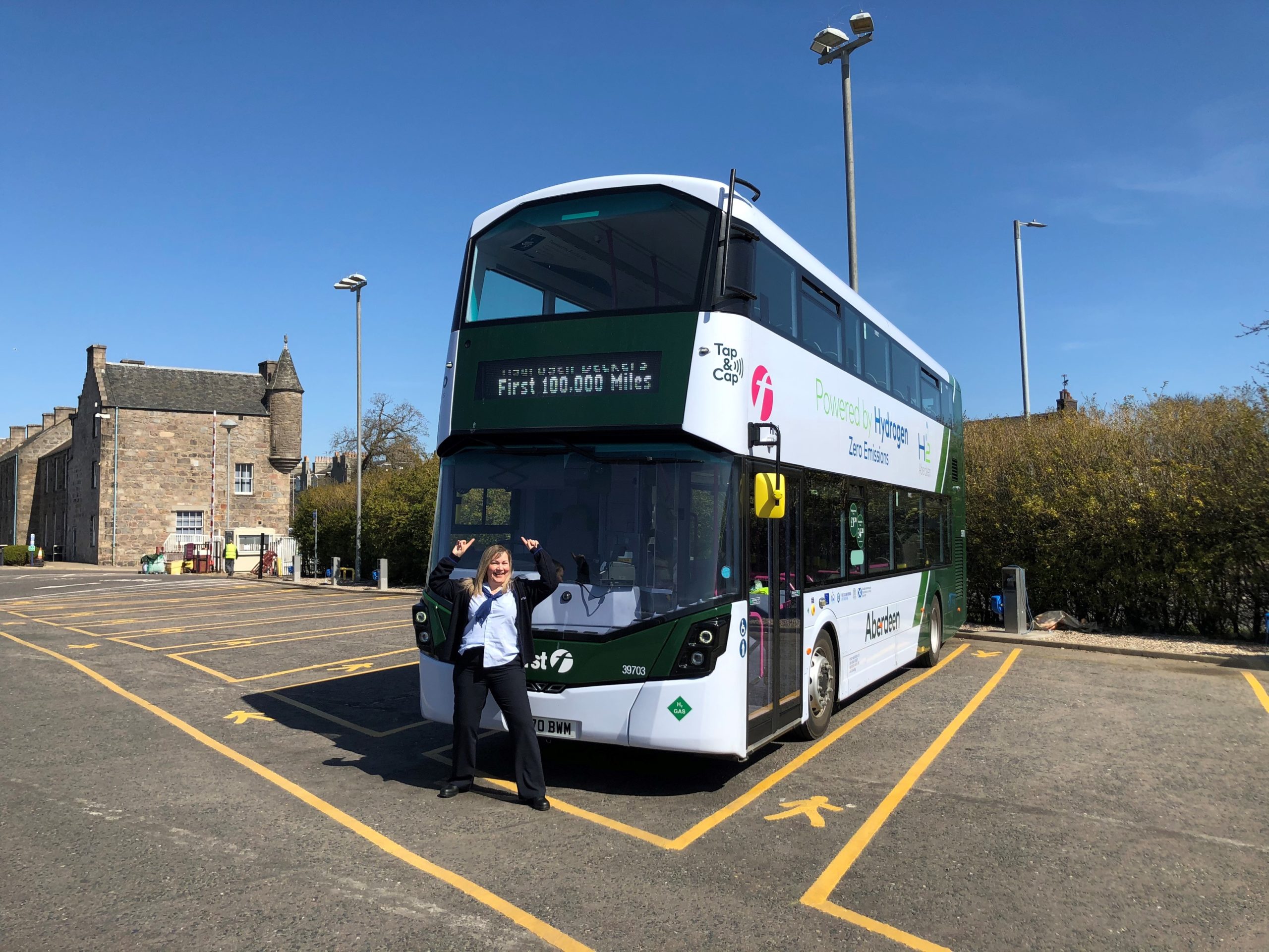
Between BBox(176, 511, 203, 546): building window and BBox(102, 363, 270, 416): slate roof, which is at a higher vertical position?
BBox(102, 363, 270, 416): slate roof

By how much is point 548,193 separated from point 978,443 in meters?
14.2

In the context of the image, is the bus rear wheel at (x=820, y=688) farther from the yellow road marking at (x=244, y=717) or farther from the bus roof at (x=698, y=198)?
the yellow road marking at (x=244, y=717)

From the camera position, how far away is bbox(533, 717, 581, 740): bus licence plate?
6.13 meters

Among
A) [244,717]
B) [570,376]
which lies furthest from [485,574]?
[244,717]

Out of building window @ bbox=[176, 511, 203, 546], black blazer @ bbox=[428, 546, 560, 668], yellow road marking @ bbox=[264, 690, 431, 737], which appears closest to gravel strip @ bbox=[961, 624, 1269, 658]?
yellow road marking @ bbox=[264, 690, 431, 737]

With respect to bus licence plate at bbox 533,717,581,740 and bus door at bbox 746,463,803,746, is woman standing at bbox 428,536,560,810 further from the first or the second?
bus door at bbox 746,463,803,746

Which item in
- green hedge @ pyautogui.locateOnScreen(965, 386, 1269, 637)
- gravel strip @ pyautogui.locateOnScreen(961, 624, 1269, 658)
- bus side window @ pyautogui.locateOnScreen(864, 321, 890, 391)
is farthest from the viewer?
green hedge @ pyautogui.locateOnScreen(965, 386, 1269, 637)

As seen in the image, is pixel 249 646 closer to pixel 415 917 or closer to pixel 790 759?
pixel 790 759

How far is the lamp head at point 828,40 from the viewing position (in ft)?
45.6

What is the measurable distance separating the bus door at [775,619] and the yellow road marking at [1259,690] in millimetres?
5937

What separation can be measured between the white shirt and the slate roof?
5269 centimetres

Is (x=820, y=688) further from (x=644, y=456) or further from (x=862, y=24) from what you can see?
(x=862, y=24)

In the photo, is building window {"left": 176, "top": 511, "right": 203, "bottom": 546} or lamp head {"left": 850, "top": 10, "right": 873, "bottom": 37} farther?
building window {"left": 176, "top": 511, "right": 203, "bottom": 546}

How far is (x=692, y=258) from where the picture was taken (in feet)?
Answer: 21.1
